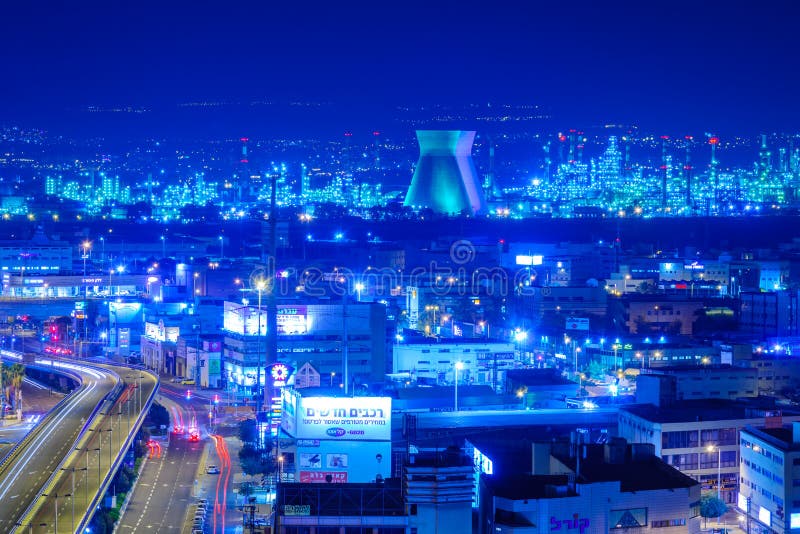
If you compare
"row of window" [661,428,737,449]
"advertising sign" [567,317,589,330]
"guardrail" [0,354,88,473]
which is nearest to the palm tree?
"guardrail" [0,354,88,473]

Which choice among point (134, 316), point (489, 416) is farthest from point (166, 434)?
point (134, 316)

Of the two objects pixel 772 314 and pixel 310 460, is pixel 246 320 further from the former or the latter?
pixel 772 314

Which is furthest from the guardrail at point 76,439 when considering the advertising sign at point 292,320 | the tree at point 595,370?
the tree at point 595,370

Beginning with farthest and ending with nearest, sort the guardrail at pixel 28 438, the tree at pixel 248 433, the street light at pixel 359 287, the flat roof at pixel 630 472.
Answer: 1. the street light at pixel 359 287
2. the tree at pixel 248 433
3. the guardrail at pixel 28 438
4. the flat roof at pixel 630 472

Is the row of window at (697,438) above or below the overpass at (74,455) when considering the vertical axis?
above

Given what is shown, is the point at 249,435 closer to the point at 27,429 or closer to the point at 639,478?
the point at 27,429

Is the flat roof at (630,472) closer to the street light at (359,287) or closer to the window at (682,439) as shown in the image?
the window at (682,439)

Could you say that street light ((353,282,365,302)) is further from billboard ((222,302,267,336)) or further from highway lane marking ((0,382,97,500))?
highway lane marking ((0,382,97,500))
